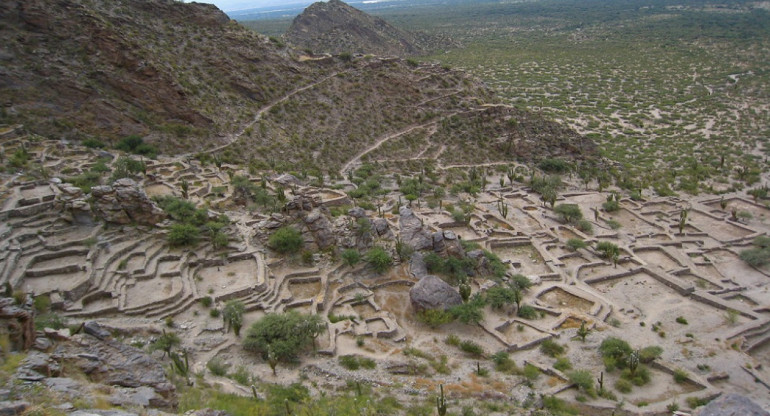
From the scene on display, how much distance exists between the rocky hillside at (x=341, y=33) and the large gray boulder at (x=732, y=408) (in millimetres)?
72949

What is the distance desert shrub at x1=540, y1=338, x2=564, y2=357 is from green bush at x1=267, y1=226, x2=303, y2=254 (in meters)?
12.7

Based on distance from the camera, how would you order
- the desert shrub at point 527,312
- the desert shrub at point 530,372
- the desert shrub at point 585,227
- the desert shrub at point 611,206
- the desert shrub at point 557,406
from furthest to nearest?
the desert shrub at point 611,206 < the desert shrub at point 585,227 < the desert shrub at point 527,312 < the desert shrub at point 530,372 < the desert shrub at point 557,406

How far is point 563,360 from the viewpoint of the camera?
19.3 m

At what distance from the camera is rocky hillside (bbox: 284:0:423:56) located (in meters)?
82.2

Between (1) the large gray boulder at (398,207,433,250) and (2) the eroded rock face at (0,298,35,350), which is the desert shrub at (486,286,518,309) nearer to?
(1) the large gray boulder at (398,207,433,250)

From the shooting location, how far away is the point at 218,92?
43.1 meters

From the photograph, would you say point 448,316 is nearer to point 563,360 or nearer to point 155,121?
point 563,360

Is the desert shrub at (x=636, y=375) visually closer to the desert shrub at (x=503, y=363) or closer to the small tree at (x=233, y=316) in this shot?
the desert shrub at (x=503, y=363)

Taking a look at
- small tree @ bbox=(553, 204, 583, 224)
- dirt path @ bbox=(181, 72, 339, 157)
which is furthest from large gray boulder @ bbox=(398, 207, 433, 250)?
dirt path @ bbox=(181, 72, 339, 157)

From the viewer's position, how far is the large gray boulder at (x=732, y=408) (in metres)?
14.1

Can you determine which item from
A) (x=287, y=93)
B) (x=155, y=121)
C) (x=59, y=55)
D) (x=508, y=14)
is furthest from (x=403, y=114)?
(x=508, y=14)

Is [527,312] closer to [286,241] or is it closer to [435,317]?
[435,317]

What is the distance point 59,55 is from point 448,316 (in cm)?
3567

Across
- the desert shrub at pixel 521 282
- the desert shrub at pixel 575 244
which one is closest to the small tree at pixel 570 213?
the desert shrub at pixel 575 244
